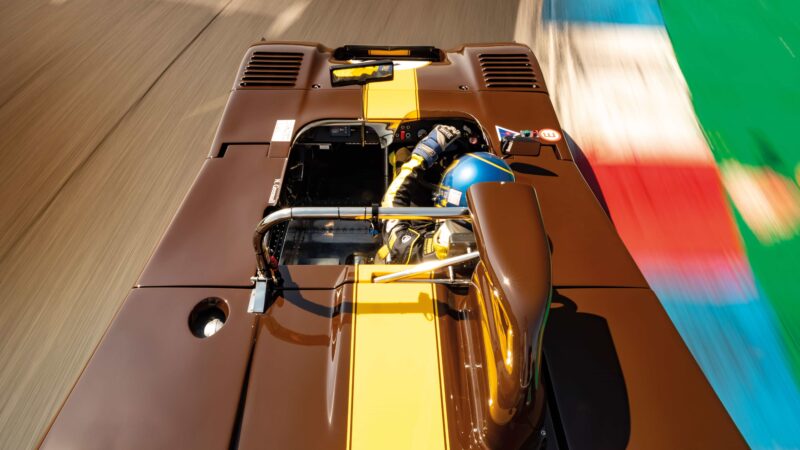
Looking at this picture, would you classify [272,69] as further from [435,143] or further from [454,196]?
[454,196]

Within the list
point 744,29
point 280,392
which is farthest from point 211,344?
point 744,29

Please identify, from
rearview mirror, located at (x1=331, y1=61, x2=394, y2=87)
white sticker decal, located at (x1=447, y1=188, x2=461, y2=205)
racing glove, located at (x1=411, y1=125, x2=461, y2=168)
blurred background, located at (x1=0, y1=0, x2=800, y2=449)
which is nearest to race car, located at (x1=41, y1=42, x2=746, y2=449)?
white sticker decal, located at (x1=447, y1=188, x2=461, y2=205)

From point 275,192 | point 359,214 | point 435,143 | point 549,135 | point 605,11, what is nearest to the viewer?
point 359,214

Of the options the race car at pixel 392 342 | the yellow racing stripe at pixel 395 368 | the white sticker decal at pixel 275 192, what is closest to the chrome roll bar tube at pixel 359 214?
the race car at pixel 392 342

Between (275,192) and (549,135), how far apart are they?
1355 mm

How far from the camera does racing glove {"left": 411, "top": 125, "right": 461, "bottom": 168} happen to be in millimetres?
2107

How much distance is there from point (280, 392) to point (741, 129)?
4192mm

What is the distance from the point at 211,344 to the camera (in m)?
1.43

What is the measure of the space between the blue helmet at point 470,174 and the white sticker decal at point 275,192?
71 cm

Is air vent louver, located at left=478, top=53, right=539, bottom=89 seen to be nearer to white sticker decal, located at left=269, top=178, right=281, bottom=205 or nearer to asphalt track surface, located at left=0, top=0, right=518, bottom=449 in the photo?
white sticker decal, located at left=269, top=178, right=281, bottom=205

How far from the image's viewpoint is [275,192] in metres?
1.89

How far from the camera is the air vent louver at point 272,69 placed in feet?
7.90

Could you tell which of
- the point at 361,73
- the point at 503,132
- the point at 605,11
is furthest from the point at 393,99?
Result: the point at 605,11

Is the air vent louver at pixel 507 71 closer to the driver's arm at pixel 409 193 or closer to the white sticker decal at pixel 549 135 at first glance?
the white sticker decal at pixel 549 135
